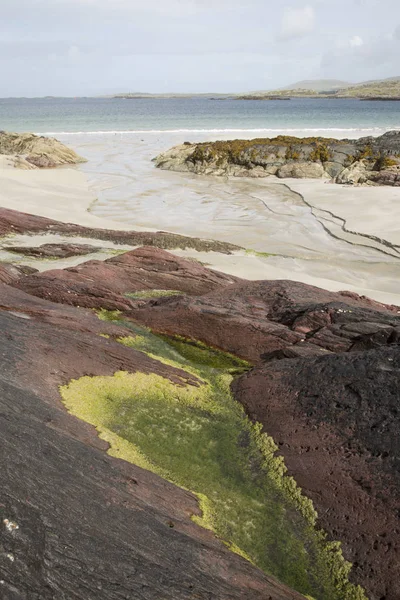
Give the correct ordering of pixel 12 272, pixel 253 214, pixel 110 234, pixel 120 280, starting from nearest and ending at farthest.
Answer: pixel 120 280
pixel 12 272
pixel 110 234
pixel 253 214

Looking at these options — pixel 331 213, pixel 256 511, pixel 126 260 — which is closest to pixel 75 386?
pixel 256 511

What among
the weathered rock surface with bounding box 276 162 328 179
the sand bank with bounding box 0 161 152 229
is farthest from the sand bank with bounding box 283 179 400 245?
the sand bank with bounding box 0 161 152 229

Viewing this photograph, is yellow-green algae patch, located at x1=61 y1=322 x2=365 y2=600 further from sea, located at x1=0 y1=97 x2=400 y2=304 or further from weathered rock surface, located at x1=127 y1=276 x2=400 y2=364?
sea, located at x1=0 y1=97 x2=400 y2=304

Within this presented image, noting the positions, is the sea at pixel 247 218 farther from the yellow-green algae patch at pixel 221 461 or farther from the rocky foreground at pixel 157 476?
the yellow-green algae patch at pixel 221 461

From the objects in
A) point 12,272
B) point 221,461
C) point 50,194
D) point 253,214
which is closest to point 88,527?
point 221,461

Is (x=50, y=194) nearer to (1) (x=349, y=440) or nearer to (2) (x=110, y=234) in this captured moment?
(2) (x=110, y=234)

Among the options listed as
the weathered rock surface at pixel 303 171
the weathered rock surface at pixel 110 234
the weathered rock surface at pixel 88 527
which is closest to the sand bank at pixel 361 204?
the weathered rock surface at pixel 303 171

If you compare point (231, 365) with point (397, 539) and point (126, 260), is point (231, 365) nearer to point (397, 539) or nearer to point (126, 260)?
point (397, 539)
